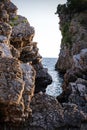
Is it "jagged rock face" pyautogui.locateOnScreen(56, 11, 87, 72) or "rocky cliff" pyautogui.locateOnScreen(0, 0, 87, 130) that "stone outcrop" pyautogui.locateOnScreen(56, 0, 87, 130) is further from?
"rocky cliff" pyautogui.locateOnScreen(0, 0, 87, 130)

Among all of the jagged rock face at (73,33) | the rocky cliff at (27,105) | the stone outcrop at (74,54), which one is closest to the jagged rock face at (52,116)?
the rocky cliff at (27,105)

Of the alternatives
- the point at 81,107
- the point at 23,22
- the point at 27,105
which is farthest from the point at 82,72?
the point at 27,105

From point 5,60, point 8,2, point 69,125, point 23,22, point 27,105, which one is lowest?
point 69,125

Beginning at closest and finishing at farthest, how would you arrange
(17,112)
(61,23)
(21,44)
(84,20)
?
(17,112), (21,44), (84,20), (61,23)

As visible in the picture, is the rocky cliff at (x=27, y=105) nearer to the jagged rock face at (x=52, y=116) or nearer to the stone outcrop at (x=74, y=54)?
the jagged rock face at (x=52, y=116)

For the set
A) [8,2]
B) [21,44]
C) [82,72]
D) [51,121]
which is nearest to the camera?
[51,121]

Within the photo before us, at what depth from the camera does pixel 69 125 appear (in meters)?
22.8

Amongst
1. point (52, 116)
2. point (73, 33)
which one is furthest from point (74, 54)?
point (52, 116)

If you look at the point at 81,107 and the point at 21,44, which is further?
the point at 21,44

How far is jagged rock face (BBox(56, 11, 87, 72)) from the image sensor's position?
62344 millimetres

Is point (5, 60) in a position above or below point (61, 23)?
below

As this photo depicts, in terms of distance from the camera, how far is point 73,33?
6556 cm

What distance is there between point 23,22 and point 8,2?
3162mm

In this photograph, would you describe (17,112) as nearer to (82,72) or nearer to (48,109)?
(48,109)
